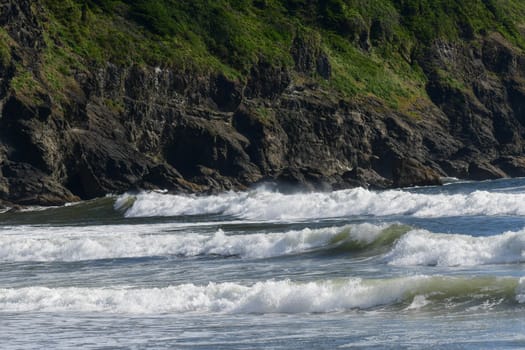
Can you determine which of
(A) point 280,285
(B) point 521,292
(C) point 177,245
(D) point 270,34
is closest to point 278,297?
(A) point 280,285

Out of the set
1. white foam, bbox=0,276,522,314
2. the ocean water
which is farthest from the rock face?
white foam, bbox=0,276,522,314

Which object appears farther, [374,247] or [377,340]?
[374,247]

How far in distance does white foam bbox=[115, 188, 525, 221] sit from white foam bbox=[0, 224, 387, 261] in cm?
1080

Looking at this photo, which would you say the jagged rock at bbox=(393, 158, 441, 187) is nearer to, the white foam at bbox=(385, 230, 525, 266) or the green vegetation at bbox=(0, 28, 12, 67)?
the green vegetation at bbox=(0, 28, 12, 67)

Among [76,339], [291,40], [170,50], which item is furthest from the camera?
[291,40]

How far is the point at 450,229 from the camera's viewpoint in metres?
36.6

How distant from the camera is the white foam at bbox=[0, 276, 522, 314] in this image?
20.8 metres

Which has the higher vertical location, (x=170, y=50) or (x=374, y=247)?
(x=170, y=50)

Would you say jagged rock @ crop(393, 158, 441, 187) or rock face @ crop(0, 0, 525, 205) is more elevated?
rock face @ crop(0, 0, 525, 205)

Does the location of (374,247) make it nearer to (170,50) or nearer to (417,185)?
(417,185)

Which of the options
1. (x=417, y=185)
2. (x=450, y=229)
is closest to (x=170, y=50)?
(x=417, y=185)

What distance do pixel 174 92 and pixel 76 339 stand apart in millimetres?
59858

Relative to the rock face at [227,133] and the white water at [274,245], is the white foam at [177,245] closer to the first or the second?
the white water at [274,245]

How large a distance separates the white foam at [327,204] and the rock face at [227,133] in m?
6.57
